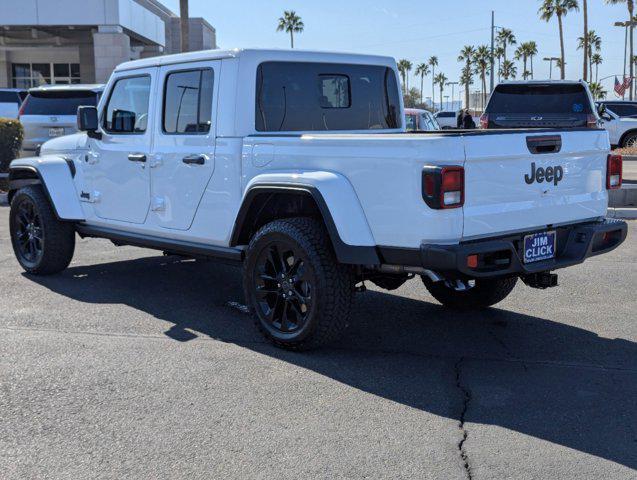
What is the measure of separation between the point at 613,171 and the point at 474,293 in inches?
55.9

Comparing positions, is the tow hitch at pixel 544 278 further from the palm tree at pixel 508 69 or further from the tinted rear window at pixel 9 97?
the palm tree at pixel 508 69

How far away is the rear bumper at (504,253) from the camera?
4.40 metres

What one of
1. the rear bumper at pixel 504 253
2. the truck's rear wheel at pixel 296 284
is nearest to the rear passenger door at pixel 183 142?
the truck's rear wheel at pixel 296 284

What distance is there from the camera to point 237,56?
556 centimetres

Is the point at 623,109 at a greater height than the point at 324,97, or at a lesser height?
greater

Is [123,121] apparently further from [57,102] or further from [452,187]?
[57,102]

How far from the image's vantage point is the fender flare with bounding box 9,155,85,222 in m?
7.15

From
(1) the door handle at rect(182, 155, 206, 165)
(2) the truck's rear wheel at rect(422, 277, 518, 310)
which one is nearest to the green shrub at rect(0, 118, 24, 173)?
(1) the door handle at rect(182, 155, 206, 165)

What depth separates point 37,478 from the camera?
133 inches

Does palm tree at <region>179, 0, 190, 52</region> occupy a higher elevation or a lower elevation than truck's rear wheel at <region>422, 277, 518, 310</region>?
higher

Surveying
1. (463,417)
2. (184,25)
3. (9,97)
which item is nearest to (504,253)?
(463,417)

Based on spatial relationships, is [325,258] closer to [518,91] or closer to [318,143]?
[318,143]

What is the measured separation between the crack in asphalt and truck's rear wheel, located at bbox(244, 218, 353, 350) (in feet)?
2.51

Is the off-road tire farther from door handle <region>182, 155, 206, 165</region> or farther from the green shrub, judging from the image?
the green shrub
